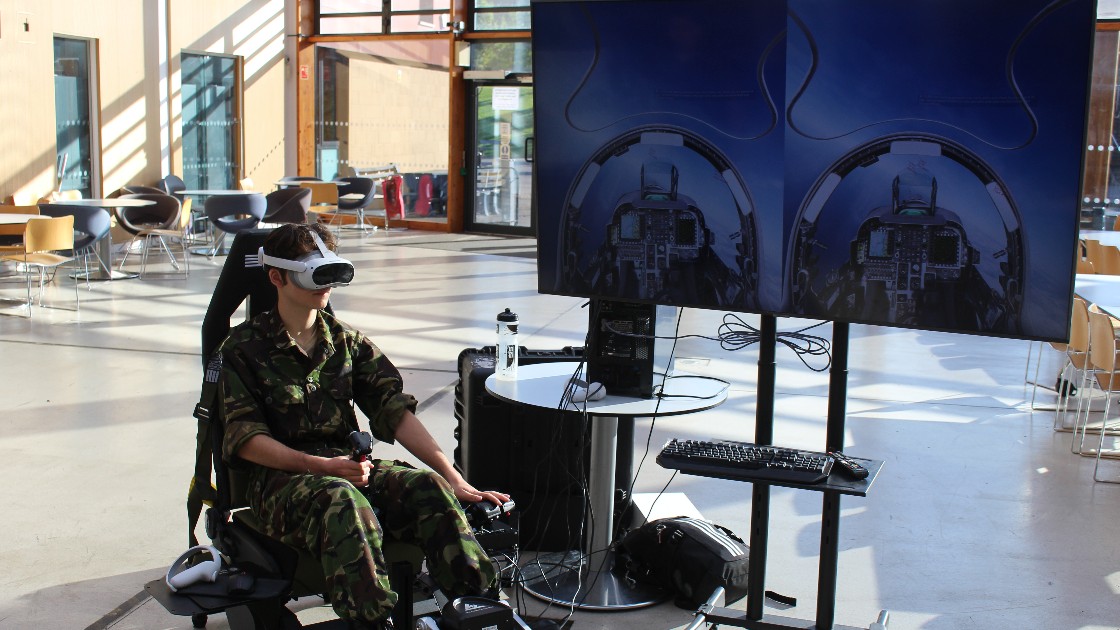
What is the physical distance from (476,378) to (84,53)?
11.1 m

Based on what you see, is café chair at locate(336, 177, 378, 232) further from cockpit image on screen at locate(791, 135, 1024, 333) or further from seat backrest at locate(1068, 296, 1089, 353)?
cockpit image on screen at locate(791, 135, 1024, 333)

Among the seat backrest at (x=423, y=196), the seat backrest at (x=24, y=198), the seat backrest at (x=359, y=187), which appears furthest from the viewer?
the seat backrest at (x=423, y=196)

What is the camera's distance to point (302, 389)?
10.2 feet

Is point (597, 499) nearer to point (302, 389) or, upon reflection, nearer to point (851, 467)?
point (851, 467)

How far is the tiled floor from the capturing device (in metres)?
3.60

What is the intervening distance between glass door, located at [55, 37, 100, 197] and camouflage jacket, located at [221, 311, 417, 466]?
10.5m

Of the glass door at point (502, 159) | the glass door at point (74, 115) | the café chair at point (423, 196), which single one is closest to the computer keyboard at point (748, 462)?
the glass door at point (74, 115)

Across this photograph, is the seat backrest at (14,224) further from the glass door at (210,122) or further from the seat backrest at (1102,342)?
the seat backrest at (1102,342)

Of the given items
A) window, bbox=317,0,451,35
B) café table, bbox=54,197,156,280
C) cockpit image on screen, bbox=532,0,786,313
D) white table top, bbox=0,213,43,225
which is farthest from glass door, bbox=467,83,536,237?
cockpit image on screen, bbox=532,0,786,313

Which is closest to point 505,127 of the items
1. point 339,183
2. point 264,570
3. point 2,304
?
point 339,183

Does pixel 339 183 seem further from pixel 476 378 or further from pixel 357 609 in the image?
pixel 357 609

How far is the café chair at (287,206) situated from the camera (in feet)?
40.2

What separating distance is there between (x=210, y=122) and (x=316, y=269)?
1329 cm

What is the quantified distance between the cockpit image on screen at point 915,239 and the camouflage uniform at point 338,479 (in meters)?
1.23
